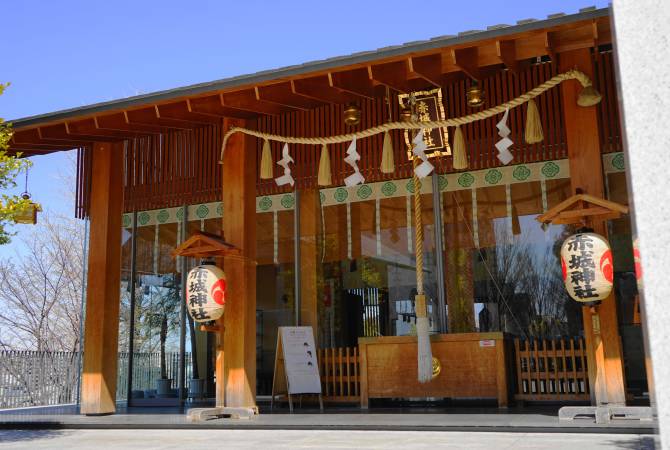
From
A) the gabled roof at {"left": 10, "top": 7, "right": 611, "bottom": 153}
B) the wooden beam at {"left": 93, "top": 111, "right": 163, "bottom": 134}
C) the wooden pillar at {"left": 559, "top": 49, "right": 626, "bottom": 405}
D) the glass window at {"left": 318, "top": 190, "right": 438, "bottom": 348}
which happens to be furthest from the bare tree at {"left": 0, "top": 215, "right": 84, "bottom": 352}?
the wooden pillar at {"left": 559, "top": 49, "right": 626, "bottom": 405}

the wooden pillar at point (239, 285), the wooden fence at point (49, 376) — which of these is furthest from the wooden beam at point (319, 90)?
the wooden fence at point (49, 376)

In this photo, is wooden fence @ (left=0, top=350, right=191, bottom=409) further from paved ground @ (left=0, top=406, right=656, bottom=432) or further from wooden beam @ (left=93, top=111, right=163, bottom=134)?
wooden beam @ (left=93, top=111, right=163, bottom=134)

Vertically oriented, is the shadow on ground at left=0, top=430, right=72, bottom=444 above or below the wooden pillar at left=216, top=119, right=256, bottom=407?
below

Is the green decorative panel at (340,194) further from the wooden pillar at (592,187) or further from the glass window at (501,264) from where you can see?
the wooden pillar at (592,187)

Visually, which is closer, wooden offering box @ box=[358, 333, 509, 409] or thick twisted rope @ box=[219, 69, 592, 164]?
thick twisted rope @ box=[219, 69, 592, 164]

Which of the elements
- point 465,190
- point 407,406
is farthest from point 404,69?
point 407,406

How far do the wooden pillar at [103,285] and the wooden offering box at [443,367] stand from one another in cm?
317

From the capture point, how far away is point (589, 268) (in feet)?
19.2

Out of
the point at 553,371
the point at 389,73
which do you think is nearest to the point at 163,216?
the point at 389,73

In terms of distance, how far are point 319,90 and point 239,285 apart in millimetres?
2395

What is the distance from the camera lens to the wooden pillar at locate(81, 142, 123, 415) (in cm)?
834

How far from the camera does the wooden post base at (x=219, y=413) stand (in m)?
7.10

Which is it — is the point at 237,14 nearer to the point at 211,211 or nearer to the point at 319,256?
the point at 211,211

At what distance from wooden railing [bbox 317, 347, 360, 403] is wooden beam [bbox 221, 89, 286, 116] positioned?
3290 millimetres
